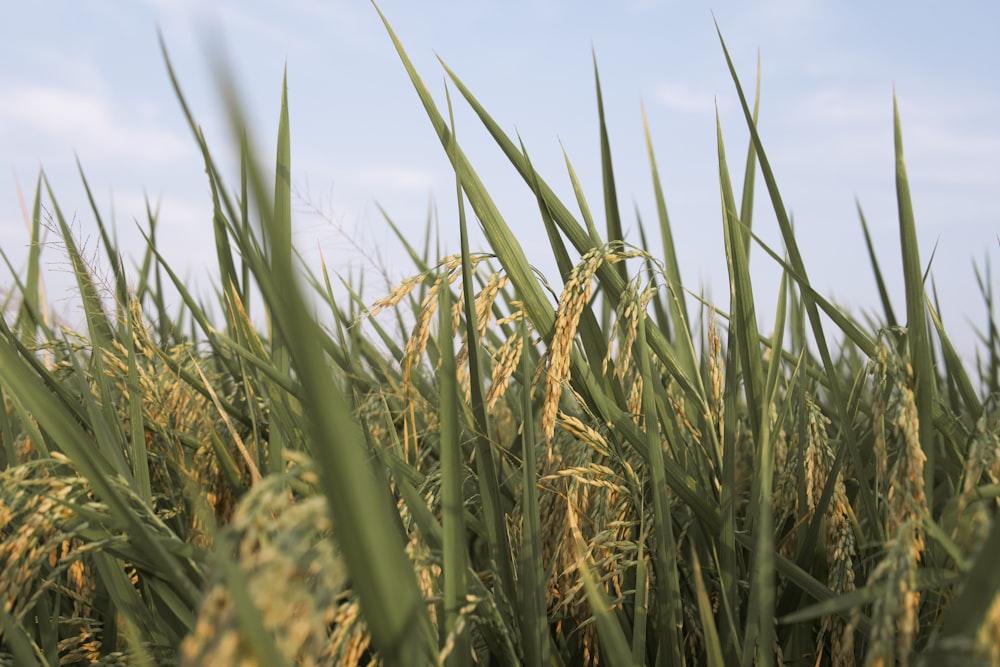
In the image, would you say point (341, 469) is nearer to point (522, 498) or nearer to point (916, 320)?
point (522, 498)

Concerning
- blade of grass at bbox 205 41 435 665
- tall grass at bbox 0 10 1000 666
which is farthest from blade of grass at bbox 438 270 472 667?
blade of grass at bbox 205 41 435 665

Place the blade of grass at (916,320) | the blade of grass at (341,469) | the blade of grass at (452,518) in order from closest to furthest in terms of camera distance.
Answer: the blade of grass at (341,469)
the blade of grass at (452,518)
the blade of grass at (916,320)

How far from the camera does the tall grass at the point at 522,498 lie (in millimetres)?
547

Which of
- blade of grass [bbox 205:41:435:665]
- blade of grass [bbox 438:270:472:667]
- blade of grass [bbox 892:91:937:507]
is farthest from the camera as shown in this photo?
blade of grass [bbox 892:91:937:507]

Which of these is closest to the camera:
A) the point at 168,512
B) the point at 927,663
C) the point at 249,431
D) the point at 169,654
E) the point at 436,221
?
the point at 927,663

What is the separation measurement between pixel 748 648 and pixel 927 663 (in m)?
0.33

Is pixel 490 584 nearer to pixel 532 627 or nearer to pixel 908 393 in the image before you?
pixel 532 627

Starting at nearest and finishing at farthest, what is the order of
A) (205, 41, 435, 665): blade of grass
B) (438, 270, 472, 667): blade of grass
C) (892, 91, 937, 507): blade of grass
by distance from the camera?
1. (205, 41, 435, 665): blade of grass
2. (438, 270, 472, 667): blade of grass
3. (892, 91, 937, 507): blade of grass

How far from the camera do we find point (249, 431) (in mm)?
1848

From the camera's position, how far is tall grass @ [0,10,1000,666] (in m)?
0.55

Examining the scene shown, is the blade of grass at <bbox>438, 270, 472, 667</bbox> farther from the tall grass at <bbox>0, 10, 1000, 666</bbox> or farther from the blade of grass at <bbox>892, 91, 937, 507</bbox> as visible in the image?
the blade of grass at <bbox>892, 91, 937, 507</bbox>

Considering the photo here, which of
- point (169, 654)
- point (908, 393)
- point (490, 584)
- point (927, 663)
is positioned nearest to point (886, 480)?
point (908, 393)

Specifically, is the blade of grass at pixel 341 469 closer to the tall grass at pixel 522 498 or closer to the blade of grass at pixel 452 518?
the tall grass at pixel 522 498

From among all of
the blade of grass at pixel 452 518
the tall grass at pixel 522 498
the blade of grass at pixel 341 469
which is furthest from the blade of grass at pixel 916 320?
the blade of grass at pixel 341 469
